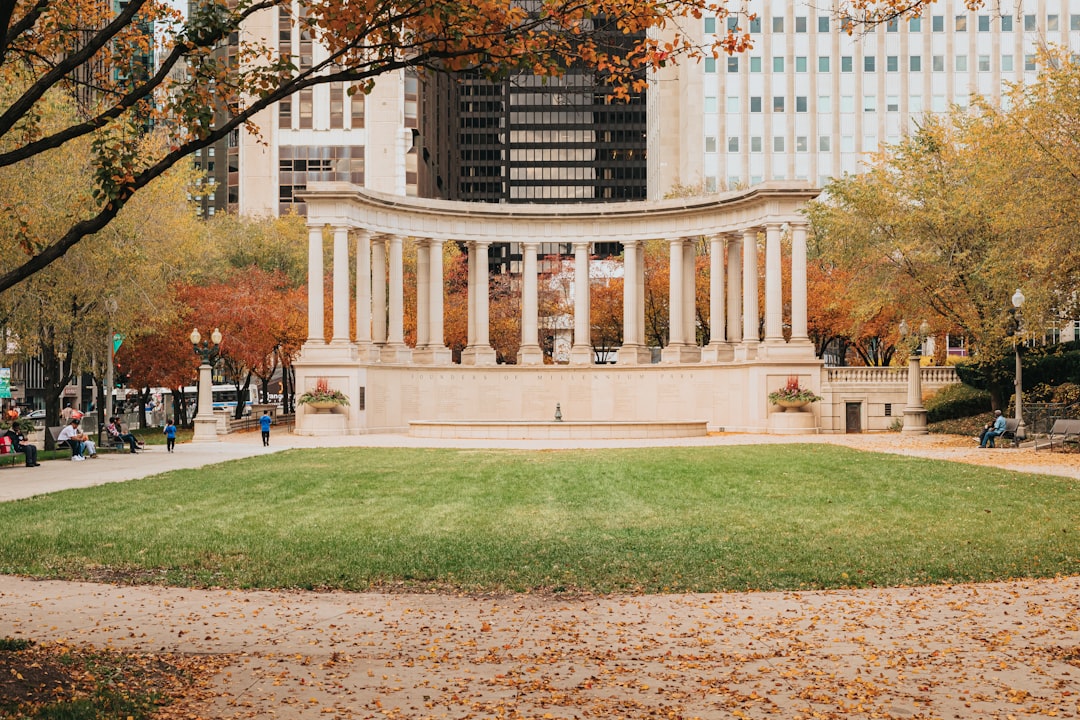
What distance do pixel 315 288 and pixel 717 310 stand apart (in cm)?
2317

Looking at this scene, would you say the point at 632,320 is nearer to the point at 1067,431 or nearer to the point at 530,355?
the point at 530,355

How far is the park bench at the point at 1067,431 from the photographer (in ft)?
115

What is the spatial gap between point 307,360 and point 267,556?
4130 cm

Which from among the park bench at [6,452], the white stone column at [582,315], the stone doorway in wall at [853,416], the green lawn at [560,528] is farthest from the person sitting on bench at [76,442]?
the stone doorway in wall at [853,416]

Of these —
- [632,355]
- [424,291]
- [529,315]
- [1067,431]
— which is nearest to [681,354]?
[632,355]

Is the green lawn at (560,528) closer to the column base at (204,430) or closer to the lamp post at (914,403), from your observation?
the lamp post at (914,403)

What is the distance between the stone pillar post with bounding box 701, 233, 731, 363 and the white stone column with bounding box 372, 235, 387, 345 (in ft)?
64.4

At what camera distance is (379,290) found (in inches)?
2480

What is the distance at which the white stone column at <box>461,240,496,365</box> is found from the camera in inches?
2411

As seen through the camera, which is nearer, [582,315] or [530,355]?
[582,315]

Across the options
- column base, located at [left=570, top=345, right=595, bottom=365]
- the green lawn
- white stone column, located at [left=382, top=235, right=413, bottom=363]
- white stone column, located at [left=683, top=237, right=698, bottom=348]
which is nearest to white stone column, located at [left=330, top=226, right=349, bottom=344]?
white stone column, located at [left=382, top=235, right=413, bottom=363]

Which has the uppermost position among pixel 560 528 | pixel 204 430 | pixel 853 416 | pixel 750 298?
pixel 750 298

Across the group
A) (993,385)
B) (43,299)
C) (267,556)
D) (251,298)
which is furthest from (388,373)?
(267,556)

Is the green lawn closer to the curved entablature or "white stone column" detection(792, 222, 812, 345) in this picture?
"white stone column" detection(792, 222, 812, 345)
